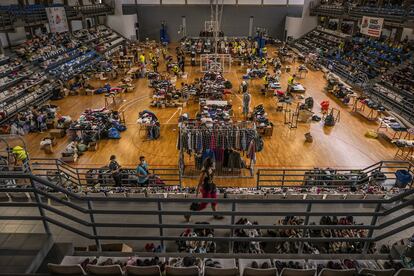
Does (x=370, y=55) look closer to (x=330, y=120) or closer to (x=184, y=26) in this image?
(x=330, y=120)

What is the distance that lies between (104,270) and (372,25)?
1147 inches

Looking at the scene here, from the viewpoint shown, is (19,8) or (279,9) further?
(279,9)

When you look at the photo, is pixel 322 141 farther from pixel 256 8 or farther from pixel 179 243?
pixel 256 8

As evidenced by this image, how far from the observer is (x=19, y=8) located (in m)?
23.7

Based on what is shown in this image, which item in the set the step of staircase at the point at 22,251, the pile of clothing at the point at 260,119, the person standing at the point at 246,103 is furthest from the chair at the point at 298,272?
the person standing at the point at 246,103

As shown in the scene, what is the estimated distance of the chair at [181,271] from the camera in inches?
143

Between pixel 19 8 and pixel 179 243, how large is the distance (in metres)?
26.2

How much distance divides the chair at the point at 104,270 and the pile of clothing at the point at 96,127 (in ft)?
36.5

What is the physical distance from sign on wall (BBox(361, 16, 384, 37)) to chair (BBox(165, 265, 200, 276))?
89.3 ft

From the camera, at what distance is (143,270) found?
3.68 meters

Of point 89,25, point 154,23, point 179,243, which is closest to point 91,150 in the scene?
point 179,243

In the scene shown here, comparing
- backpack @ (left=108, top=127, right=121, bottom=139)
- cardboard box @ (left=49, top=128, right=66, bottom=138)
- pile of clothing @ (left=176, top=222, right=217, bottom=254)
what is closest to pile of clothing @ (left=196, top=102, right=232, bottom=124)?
backpack @ (left=108, top=127, right=121, bottom=139)

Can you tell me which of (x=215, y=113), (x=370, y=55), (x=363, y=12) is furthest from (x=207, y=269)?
(x=363, y=12)

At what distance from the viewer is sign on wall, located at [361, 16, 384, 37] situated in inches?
973
